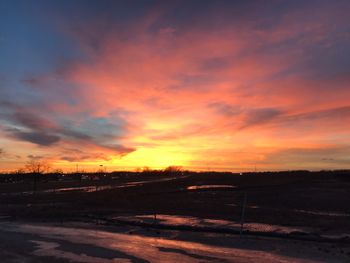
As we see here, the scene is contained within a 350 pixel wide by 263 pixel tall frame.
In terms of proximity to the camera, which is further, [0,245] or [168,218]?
[168,218]

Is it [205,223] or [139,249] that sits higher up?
[205,223]

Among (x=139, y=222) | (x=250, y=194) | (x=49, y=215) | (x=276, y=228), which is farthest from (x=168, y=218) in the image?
(x=250, y=194)

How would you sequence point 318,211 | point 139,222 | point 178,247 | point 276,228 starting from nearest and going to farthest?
point 178,247 → point 276,228 → point 139,222 → point 318,211

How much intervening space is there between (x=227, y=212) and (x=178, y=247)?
45.4 ft

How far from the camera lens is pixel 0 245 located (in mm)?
19266

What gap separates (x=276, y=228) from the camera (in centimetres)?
2333

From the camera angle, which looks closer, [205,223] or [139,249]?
[139,249]

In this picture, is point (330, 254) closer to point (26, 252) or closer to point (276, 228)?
point (276, 228)

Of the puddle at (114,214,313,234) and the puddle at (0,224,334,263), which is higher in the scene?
the puddle at (114,214,313,234)

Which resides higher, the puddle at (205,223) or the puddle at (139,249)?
the puddle at (205,223)

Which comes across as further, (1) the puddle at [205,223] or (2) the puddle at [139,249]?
(1) the puddle at [205,223]

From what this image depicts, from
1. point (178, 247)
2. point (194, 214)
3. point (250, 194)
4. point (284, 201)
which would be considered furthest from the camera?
point (250, 194)

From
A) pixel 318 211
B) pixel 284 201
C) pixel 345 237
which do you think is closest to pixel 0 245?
pixel 345 237

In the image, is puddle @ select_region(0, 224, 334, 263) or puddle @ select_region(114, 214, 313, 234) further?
puddle @ select_region(114, 214, 313, 234)
